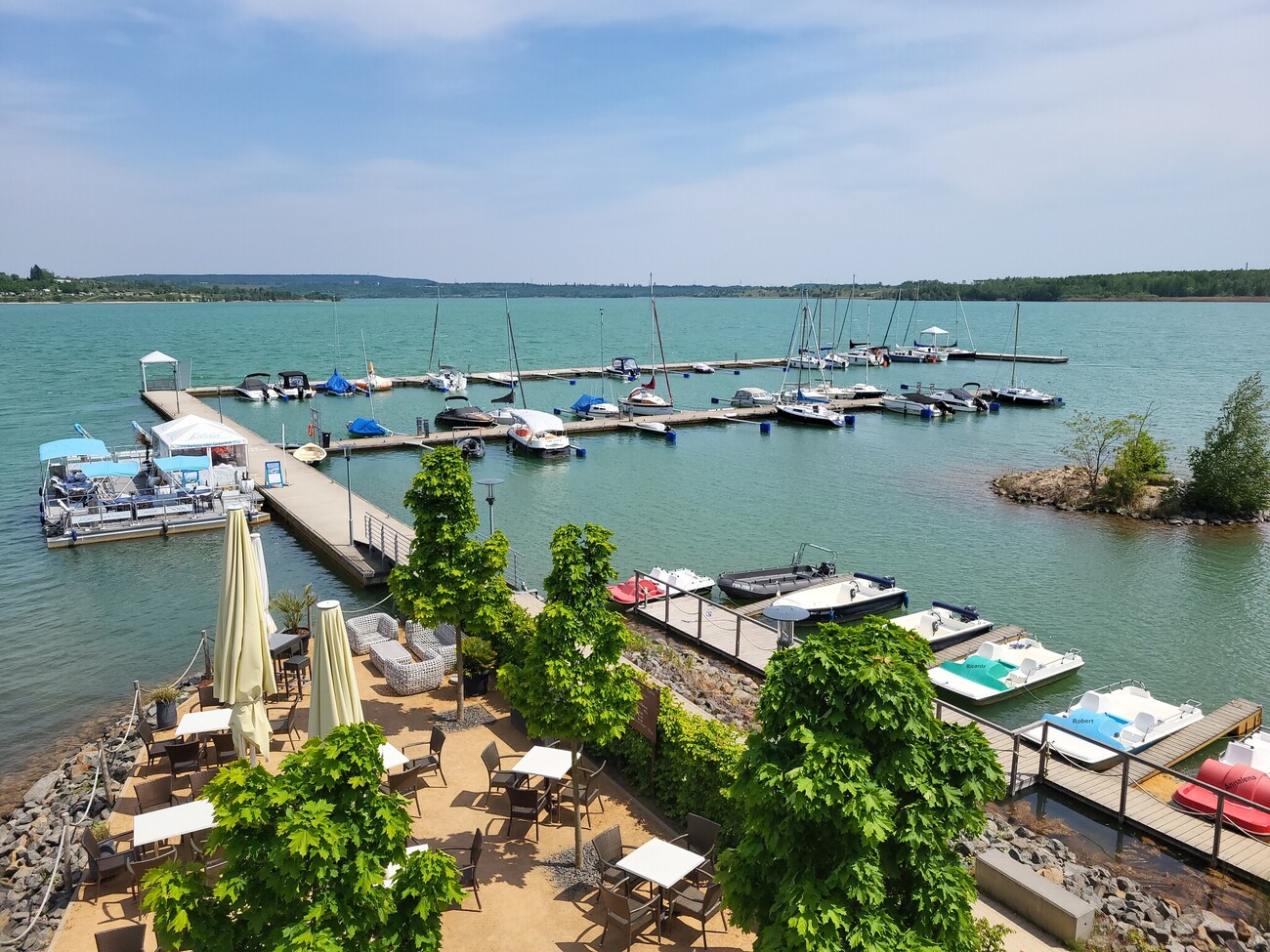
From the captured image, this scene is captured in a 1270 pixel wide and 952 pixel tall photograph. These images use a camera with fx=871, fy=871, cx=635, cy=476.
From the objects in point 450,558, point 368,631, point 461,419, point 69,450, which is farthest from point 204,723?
point 461,419

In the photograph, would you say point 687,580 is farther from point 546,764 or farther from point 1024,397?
point 1024,397

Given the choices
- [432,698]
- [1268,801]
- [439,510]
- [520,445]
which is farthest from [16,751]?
[520,445]

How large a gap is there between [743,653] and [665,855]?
1009 centimetres

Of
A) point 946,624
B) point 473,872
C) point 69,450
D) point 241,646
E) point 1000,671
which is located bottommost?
point 1000,671

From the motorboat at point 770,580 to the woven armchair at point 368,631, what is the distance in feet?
33.2

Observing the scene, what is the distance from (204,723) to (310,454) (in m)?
28.7

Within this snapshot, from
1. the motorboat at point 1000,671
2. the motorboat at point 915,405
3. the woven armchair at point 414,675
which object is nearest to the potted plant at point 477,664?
the woven armchair at point 414,675

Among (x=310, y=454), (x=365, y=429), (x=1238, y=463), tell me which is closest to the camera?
(x=1238, y=463)

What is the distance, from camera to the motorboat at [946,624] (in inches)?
846

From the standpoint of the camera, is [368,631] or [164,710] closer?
[164,710]

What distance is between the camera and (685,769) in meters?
11.5

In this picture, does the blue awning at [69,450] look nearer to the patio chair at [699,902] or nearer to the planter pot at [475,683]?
the planter pot at [475,683]

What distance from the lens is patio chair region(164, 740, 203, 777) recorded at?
12.8m

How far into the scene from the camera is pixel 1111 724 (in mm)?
17109
